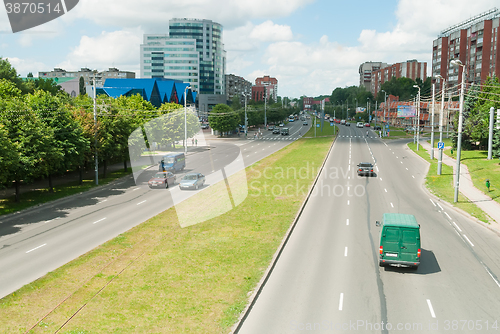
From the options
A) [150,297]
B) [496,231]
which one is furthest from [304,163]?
[150,297]

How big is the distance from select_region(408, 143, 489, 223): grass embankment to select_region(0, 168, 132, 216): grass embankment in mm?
32423

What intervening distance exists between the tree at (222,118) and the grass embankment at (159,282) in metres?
70.0

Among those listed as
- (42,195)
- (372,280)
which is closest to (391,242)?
(372,280)

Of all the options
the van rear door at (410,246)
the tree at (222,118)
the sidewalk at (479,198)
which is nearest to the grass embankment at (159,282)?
the van rear door at (410,246)

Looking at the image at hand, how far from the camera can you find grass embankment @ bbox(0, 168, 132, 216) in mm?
30719

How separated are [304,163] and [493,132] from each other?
2605 centimetres

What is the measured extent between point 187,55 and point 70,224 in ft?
547

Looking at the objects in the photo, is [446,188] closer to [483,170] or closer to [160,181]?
[483,170]

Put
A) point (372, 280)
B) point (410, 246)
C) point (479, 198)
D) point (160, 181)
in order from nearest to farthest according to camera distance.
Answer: point (372, 280), point (410, 246), point (479, 198), point (160, 181)

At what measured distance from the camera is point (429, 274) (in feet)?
58.7

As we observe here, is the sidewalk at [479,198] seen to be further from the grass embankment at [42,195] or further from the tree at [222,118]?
the tree at [222,118]

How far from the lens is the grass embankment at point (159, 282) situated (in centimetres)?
1318

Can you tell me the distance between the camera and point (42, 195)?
35031mm

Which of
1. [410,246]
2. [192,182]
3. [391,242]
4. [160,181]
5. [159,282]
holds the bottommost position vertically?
[159,282]
